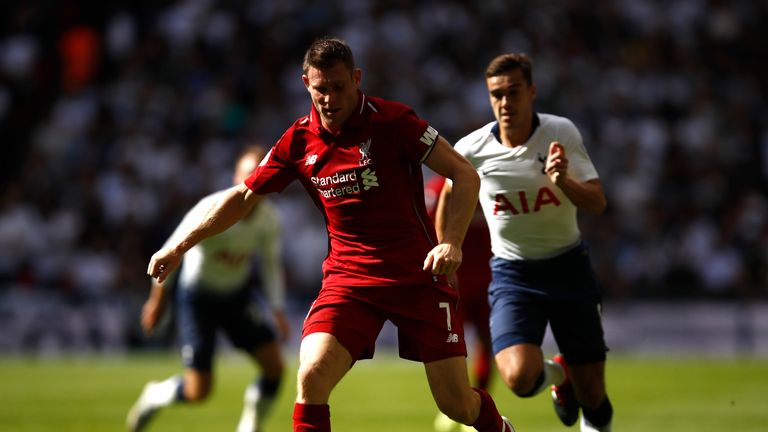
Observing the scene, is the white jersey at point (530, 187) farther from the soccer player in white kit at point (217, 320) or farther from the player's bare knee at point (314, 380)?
the soccer player in white kit at point (217, 320)

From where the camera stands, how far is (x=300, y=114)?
2297 cm

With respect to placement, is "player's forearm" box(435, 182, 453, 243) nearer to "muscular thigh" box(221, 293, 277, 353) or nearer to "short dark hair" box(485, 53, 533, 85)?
"short dark hair" box(485, 53, 533, 85)

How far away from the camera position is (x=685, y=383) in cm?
1502

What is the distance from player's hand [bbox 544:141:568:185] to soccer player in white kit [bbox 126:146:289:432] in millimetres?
3797

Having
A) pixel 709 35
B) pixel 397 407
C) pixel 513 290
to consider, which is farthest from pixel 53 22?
pixel 513 290

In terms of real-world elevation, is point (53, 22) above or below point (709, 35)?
above

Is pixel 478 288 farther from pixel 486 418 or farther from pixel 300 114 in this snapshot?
pixel 300 114

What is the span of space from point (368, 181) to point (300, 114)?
1645cm

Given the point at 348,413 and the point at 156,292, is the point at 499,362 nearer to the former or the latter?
the point at 156,292

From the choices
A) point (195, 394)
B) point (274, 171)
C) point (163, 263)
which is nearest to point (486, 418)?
point (274, 171)

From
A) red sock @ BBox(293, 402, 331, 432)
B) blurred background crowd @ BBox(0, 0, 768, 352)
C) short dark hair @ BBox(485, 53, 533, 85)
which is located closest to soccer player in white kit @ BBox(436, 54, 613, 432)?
short dark hair @ BBox(485, 53, 533, 85)

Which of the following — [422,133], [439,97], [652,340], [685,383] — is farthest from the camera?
[439,97]

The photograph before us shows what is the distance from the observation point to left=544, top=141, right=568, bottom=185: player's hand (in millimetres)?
7250

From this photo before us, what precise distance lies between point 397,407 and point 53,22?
15.0m
